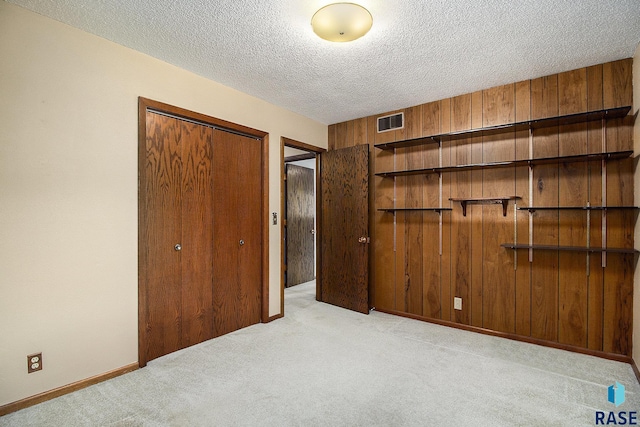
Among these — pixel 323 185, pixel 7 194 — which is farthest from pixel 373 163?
pixel 7 194

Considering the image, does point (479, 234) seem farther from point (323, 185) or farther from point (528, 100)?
point (323, 185)

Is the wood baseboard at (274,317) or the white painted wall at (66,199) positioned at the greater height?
the white painted wall at (66,199)

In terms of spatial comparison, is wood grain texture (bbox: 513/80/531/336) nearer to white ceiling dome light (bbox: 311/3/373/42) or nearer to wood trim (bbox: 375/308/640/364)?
wood trim (bbox: 375/308/640/364)

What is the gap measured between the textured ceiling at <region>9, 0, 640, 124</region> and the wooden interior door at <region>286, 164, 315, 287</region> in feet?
8.00

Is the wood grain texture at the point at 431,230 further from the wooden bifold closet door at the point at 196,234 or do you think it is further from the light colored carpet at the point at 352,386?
the wooden bifold closet door at the point at 196,234

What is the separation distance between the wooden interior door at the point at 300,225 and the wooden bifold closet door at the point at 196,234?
186cm

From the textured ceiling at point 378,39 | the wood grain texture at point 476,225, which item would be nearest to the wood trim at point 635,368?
the wood grain texture at point 476,225

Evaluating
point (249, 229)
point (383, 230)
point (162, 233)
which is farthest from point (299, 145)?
point (162, 233)

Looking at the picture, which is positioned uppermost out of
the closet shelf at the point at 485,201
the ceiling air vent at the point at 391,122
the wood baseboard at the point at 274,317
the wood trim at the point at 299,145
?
the ceiling air vent at the point at 391,122

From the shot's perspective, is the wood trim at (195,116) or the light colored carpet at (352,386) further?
the wood trim at (195,116)

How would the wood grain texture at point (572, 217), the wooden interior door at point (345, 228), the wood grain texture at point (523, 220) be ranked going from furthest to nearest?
the wooden interior door at point (345, 228), the wood grain texture at point (523, 220), the wood grain texture at point (572, 217)

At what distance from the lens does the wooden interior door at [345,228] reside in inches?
151

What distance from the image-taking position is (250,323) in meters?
3.33

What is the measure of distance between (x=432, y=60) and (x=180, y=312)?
10.1ft
